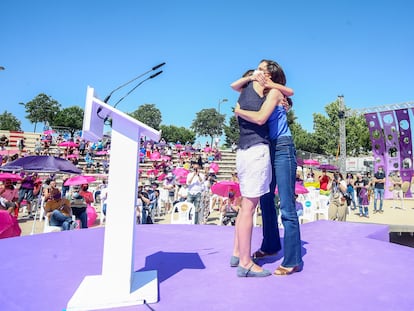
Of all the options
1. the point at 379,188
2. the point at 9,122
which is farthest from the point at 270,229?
the point at 9,122

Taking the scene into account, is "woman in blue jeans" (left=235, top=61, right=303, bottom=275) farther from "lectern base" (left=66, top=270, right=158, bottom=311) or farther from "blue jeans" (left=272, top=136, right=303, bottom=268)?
"lectern base" (left=66, top=270, right=158, bottom=311)

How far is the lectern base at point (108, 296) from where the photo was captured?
150cm

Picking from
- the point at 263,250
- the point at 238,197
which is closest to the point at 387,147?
the point at 238,197

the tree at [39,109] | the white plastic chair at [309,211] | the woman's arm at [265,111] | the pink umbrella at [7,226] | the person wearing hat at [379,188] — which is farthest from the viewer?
the tree at [39,109]

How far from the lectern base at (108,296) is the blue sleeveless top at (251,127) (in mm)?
1083

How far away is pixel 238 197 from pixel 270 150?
4426 millimetres

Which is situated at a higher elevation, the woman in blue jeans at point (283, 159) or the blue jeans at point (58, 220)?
the woman in blue jeans at point (283, 159)

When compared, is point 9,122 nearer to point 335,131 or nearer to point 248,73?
point 335,131

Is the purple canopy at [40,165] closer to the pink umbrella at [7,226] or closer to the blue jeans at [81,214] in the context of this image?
the blue jeans at [81,214]

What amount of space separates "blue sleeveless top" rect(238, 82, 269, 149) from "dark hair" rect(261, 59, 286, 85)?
0.17 m

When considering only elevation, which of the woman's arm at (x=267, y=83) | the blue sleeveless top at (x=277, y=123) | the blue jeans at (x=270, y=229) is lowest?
the blue jeans at (x=270, y=229)

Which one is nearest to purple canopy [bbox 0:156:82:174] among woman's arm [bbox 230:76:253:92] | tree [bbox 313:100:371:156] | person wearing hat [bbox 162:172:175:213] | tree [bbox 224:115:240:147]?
person wearing hat [bbox 162:172:175:213]

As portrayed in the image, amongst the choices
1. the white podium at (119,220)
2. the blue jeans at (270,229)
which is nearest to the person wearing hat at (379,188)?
the blue jeans at (270,229)

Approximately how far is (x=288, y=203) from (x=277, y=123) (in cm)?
58
